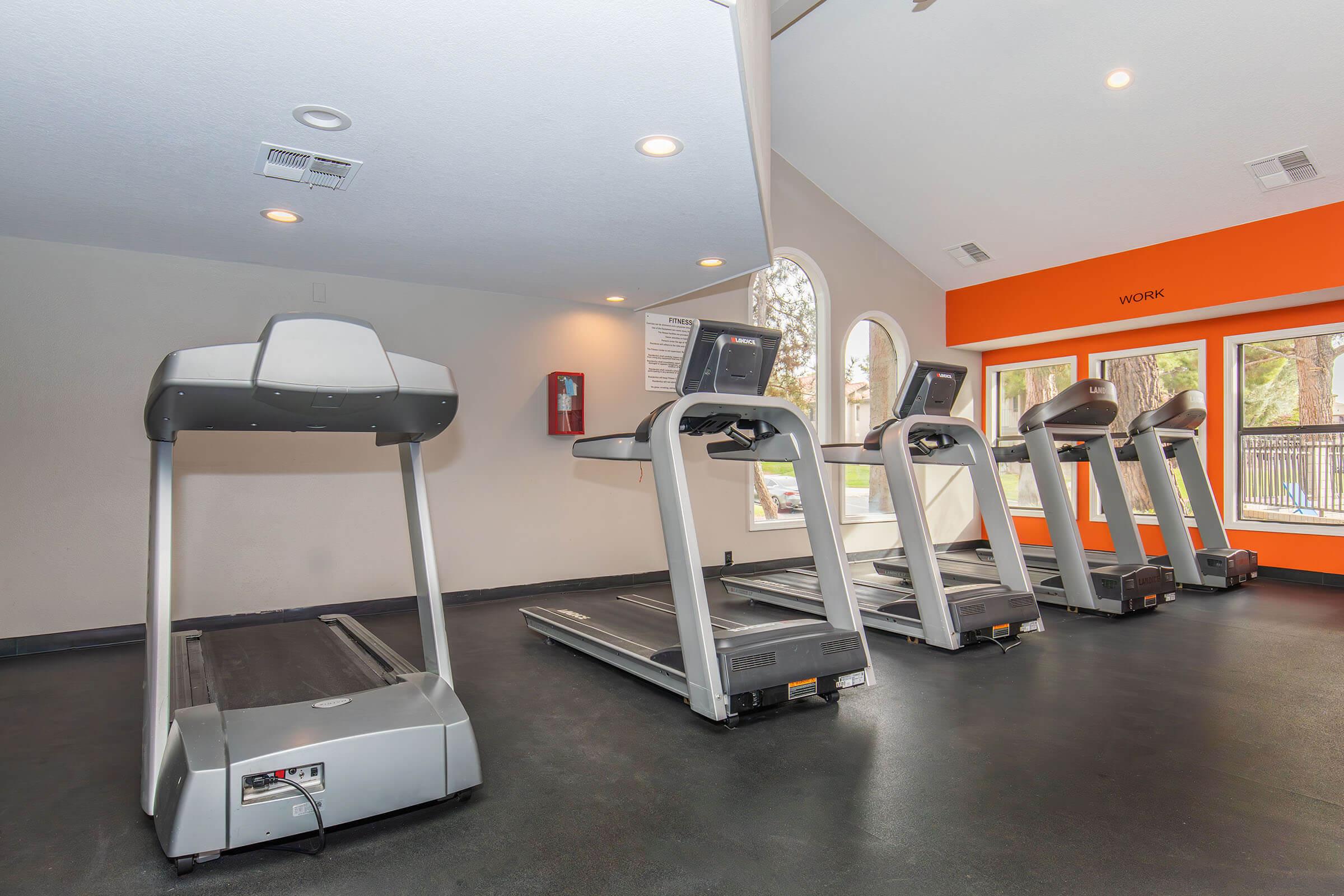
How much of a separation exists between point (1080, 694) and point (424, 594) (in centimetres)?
272

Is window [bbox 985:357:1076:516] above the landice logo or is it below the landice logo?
below

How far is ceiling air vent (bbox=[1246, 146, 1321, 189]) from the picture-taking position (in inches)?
201

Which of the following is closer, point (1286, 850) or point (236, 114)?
point (1286, 850)

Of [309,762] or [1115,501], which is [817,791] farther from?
[1115,501]

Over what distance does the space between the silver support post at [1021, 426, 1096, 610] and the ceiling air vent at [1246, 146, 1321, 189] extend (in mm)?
2681

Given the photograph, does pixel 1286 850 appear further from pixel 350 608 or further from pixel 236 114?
pixel 350 608

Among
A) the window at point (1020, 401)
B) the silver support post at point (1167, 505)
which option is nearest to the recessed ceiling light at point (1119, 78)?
Answer: the silver support post at point (1167, 505)

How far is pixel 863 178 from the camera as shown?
6.77 metres

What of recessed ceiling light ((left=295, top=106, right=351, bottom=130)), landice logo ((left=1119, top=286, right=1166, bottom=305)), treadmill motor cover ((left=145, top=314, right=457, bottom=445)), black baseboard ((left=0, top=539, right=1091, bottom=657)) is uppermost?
landice logo ((left=1119, top=286, right=1166, bottom=305))

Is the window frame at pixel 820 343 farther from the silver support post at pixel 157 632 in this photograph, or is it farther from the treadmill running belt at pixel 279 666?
the silver support post at pixel 157 632

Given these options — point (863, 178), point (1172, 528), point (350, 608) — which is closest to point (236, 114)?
point (350, 608)

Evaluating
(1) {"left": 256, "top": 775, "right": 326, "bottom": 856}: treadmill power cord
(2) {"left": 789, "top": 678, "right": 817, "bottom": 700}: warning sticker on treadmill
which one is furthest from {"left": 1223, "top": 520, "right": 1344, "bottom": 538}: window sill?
(1) {"left": 256, "top": 775, "right": 326, "bottom": 856}: treadmill power cord

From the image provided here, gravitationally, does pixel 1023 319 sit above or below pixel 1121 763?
above

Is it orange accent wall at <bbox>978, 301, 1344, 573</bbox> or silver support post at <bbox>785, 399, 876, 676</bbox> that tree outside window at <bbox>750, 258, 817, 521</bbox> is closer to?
orange accent wall at <bbox>978, 301, 1344, 573</bbox>
